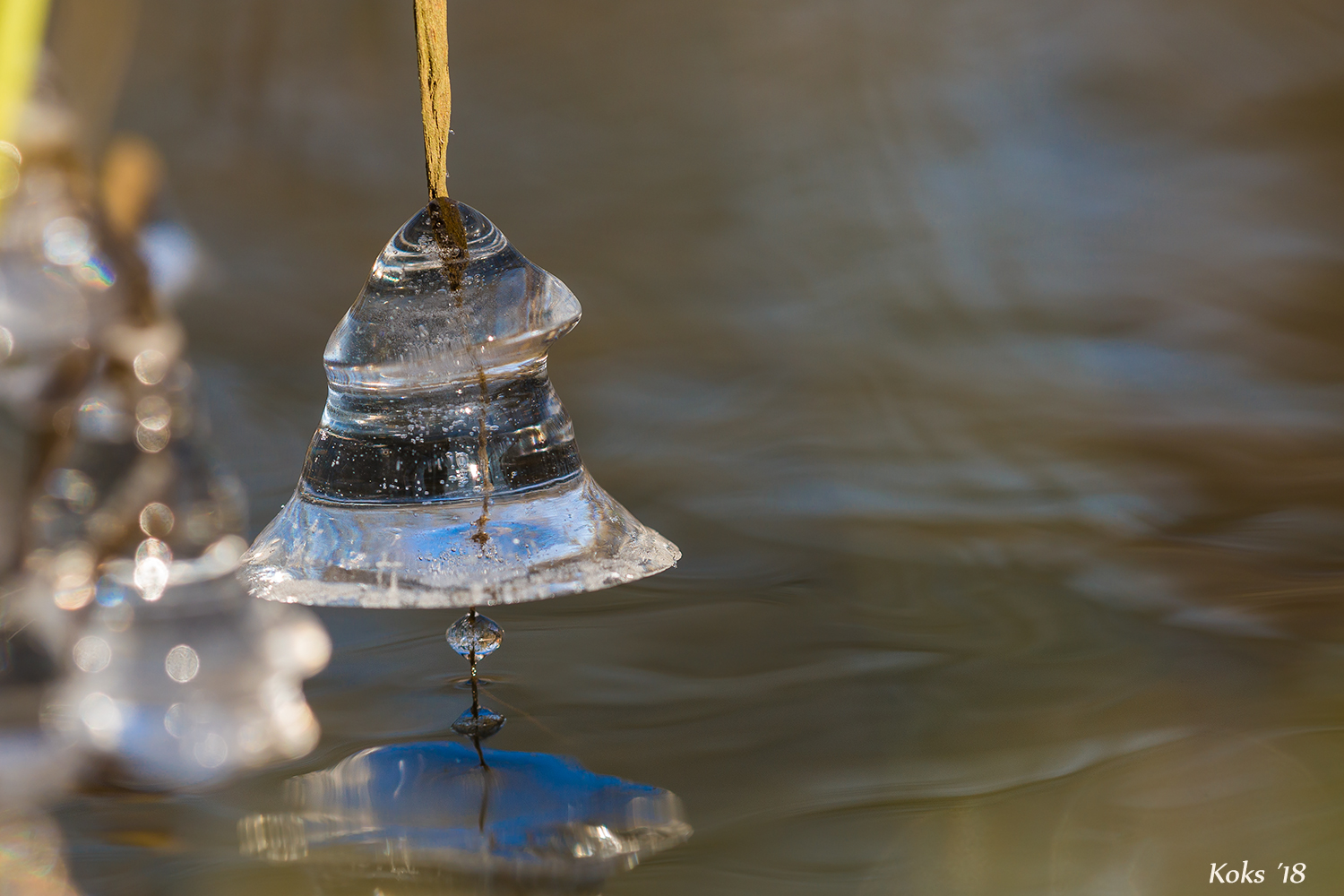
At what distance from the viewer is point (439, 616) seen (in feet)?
1.52

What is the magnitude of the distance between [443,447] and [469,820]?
10cm

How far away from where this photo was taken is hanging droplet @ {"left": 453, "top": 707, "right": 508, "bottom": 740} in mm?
381

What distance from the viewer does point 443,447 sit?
31 centimetres

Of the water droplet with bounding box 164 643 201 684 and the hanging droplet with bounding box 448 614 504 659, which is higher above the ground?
the hanging droplet with bounding box 448 614 504 659

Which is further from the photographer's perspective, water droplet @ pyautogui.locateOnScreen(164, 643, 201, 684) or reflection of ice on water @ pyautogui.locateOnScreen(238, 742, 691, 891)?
water droplet @ pyautogui.locateOnScreen(164, 643, 201, 684)

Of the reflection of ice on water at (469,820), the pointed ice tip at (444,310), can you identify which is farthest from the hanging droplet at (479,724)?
the pointed ice tip at (444,310)

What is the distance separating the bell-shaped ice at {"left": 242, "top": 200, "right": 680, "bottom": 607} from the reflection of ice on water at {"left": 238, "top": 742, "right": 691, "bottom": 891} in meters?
0.07

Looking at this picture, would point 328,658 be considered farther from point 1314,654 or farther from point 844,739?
point 1314,654

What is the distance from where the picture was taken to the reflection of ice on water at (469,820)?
1.03 feet

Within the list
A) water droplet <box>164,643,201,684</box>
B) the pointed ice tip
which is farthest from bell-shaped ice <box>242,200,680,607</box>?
water droplet <box>164,643,201,684</box>

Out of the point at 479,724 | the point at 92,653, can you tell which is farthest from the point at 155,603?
the point at 479,724

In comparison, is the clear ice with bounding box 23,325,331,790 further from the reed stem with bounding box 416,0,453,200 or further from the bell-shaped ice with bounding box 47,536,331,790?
the reed stem with bounding box 416,0,453,200

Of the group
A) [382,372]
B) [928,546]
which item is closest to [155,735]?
[382,372]

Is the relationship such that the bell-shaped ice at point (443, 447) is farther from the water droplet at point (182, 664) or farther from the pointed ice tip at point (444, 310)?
the water droplet at point (182, 664)
